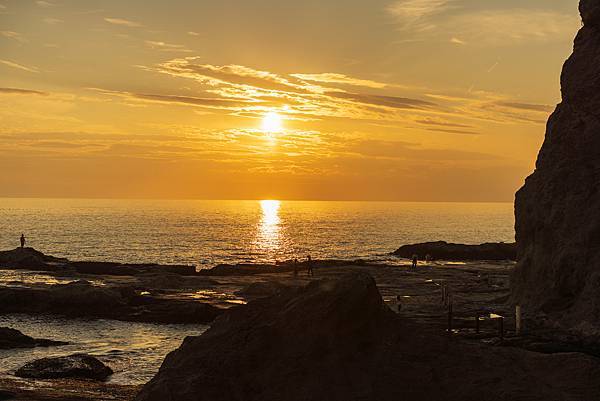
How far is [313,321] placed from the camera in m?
14.6

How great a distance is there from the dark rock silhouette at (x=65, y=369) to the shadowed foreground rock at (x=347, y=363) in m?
15.6

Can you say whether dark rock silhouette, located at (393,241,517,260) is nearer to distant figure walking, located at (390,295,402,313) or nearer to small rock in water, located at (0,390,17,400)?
distant figure walking, located at (390,295,402,313)

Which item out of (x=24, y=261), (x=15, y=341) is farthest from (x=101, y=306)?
(x=24, y=261)

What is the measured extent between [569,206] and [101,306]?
3507 centimetres

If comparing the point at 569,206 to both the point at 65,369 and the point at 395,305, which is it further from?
the point at 65,369

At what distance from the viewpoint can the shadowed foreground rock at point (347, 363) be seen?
1365 cm

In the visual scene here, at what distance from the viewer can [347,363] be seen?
14070mm

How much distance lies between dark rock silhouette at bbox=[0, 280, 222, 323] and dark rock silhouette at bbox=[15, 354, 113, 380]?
18398mm

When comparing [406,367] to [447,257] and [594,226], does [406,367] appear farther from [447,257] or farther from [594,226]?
[447,257]

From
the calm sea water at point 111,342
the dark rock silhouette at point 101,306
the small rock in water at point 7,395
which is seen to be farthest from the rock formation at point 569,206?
the small rock in water at point 7,395

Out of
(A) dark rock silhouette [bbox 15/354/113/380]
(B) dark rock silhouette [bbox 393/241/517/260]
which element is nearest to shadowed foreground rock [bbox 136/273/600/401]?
(A) dark rock silhouette [bbox 15/354/113/380]

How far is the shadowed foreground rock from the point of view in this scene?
44.8 ft

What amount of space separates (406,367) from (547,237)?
30900 mm

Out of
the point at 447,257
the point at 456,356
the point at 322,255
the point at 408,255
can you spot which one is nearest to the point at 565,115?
the point at 456,356
